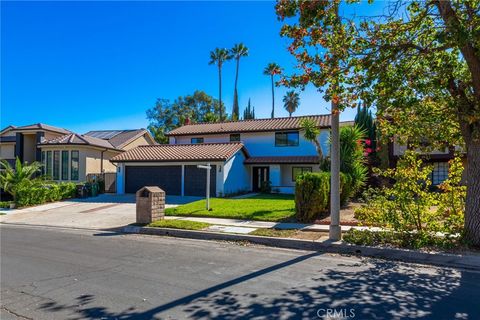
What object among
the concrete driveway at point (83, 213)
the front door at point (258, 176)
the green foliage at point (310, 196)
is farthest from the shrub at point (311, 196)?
the front door at point (258, 176)

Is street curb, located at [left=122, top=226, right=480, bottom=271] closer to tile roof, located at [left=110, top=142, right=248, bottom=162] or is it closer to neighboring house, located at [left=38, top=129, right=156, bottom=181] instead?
tile roof, located at [left=110, top=142, right=248, bottom=162]

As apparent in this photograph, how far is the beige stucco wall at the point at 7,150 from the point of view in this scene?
116 feet

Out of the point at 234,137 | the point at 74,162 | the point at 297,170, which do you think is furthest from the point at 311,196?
the point at 74,162

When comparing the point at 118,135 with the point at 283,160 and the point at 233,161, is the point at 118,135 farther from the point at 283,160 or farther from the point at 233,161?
the point at 283,160

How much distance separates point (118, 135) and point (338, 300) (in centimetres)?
3726

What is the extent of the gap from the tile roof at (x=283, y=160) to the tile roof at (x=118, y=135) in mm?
14554

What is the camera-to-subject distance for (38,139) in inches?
1289

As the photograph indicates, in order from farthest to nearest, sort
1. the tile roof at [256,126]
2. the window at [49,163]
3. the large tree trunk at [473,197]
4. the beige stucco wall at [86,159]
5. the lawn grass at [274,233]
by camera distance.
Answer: the window at [49,163]
the beige stucco wall at [86,159]
the tile roof at [256,126]
the lawn grass at [274,233]
the large tree trunk at [473,197]

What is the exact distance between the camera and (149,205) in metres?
13.7

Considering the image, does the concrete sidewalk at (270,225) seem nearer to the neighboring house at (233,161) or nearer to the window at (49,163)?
the neighboring house at (233,161)

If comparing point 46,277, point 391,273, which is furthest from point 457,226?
point 46,277

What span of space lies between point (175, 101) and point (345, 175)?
45.0m

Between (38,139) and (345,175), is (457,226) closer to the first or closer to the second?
(345,175)

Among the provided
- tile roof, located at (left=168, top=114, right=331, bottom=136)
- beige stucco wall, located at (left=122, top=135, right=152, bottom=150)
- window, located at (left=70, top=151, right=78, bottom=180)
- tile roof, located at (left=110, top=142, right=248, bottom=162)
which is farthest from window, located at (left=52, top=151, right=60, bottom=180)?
tile roof, located at (left=168, top=114, right=331, bottom=136)
